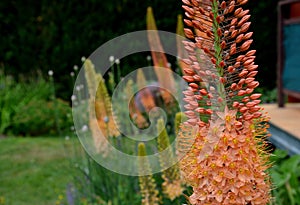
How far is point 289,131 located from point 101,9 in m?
4.94

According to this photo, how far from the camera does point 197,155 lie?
4.34 feet

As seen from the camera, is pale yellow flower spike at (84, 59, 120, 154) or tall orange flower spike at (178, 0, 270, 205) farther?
pale yellow flower spike at (84, 59, 120, 154)

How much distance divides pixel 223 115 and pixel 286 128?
3.21m

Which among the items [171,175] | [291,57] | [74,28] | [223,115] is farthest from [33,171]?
[223,115]

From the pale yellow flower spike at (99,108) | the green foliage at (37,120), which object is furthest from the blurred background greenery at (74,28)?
the pale yellow flower spike at (99,108)

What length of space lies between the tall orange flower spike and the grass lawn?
3.10 metres

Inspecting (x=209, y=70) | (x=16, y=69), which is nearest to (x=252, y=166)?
(x=209, y=70)

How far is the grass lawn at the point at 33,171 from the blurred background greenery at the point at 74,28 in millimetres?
1676

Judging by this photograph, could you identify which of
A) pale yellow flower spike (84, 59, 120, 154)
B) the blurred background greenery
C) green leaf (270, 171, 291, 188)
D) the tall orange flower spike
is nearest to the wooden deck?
green leaf (270, 171, 291, 188)

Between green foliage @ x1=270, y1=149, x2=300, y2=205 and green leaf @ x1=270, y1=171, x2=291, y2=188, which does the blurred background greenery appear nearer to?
green foliage @ x1=270, y1=149, x2=300, y2=205

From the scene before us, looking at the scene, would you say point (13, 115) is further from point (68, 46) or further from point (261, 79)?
point (261, 79)

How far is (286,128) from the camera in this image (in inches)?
172

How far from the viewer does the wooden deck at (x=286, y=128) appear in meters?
4.08

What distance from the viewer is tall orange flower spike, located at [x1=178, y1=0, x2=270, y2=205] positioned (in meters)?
1.26
